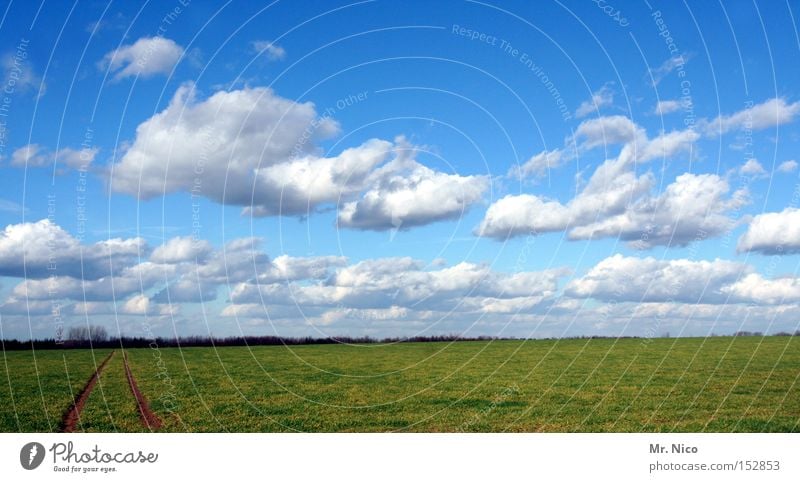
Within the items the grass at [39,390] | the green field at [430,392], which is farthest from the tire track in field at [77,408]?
the green field at [430,392]

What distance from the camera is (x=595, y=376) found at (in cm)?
3700

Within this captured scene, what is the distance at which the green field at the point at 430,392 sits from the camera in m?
23.1
